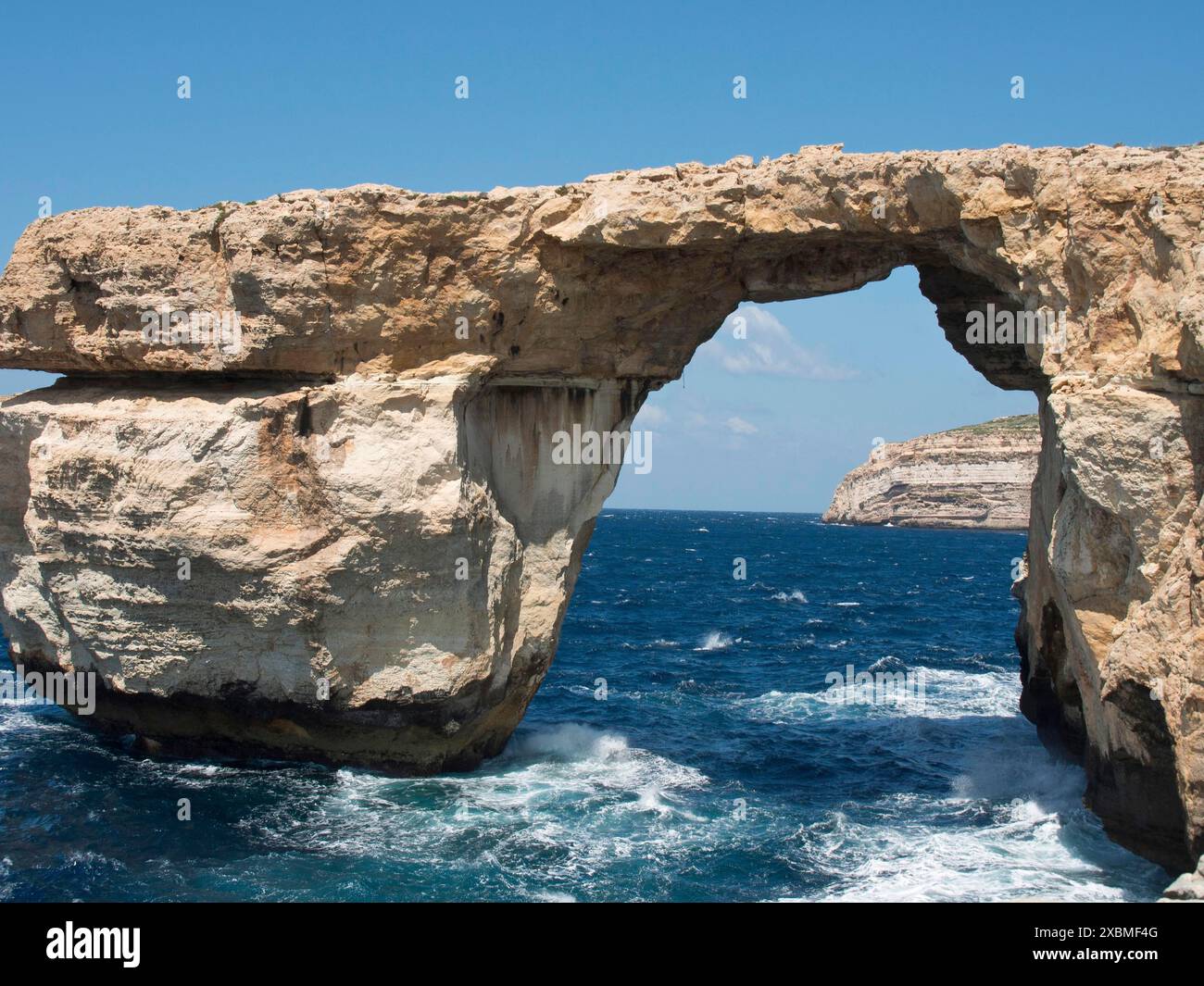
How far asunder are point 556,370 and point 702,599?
3125 cm

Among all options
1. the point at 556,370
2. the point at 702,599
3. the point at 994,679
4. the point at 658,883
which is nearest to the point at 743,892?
the point at 658,883

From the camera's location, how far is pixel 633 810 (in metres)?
19.2

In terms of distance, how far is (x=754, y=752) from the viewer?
23.2 metres

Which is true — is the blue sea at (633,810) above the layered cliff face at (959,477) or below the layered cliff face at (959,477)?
below

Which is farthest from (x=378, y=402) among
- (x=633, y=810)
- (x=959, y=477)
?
(x=959, y=477)

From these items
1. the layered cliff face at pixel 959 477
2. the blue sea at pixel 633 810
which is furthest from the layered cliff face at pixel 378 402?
the layered cliff face at pixel 959 477

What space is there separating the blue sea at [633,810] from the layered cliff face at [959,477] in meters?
75.3

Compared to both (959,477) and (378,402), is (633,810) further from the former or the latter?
(959,477)

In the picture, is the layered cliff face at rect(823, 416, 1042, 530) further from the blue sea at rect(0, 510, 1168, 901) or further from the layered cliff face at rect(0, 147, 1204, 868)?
the layered cliff face at rect(0, 147, 1204, 868)

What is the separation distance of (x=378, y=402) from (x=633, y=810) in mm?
8038

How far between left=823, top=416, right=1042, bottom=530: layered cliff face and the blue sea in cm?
7535

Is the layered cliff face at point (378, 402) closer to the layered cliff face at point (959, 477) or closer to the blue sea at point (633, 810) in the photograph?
the blue sea at point (633, 810)

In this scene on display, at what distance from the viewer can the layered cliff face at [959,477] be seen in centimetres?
10294

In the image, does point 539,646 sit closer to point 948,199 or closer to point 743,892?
point 743,892
